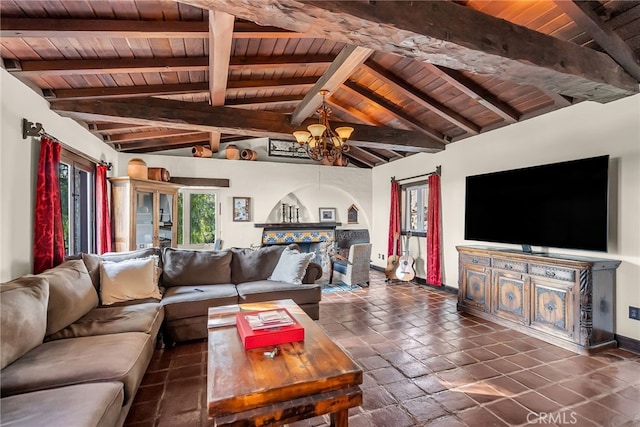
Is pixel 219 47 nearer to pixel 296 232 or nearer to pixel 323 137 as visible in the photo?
pixel 323 137

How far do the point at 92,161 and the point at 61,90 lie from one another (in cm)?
142

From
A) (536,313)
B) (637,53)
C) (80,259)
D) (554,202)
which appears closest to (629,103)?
(637,53)

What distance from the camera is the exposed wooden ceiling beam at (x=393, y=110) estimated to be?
4480 mm

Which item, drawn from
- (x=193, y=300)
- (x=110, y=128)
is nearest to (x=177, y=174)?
(x=110, y=128)

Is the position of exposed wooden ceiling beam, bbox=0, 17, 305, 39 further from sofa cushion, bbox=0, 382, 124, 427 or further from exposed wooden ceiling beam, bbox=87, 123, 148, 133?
exposed wooden ceiling beam, bbox=87, 123, 148, 133

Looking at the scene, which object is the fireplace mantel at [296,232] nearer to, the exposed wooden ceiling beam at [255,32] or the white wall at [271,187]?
the white wall at [271,187]

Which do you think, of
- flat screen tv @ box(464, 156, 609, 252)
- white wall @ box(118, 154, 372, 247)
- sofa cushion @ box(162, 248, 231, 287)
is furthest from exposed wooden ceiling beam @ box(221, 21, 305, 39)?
white wall @ box(118, 154, 372, 247)

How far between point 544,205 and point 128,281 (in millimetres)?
4497

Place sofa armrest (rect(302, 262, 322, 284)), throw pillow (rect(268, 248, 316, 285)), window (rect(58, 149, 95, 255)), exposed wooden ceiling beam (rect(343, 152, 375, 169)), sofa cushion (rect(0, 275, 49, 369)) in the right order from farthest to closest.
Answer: exposed wooden ceiling beam (rect(343, 152, 375, 169)), sofa armrest (rect(302, 262, 322, 284)), throw pillow (rect(268, 248, 316, 285)), window (rect(58, 149, 95, 255)), sofa cushion (rect(0, 275, 49, 369))

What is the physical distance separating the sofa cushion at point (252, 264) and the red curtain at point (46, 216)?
1.74m

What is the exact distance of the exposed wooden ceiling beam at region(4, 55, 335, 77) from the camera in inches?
100

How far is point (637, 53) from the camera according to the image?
8.71 ft

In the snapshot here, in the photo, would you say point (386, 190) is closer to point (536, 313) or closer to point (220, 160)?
point (220, 160)

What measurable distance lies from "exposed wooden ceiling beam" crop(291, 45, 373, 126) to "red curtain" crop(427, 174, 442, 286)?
8.82 feet
